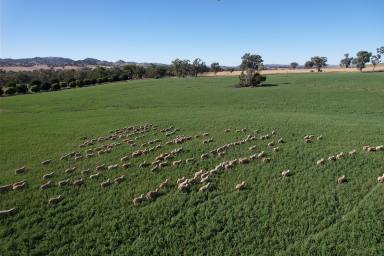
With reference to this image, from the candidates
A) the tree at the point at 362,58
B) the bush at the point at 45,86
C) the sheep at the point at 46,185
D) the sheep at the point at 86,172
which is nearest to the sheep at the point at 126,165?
the sheep at the point at 86,172

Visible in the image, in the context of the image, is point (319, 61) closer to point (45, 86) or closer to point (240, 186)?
point (45, 86)

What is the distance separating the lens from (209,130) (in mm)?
28562

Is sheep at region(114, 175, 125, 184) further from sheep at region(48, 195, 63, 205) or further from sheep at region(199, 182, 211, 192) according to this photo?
sheep at region(199, 182, 211, 192)

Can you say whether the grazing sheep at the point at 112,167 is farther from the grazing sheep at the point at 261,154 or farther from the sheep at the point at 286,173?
the sheep at the point at 286,173

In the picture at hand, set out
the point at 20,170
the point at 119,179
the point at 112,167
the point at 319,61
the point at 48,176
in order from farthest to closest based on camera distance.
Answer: the point at 319,61
the point at 20,170
the point at 112,167
the point at 48,176
the point at 119,179

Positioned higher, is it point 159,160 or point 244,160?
point 244,160

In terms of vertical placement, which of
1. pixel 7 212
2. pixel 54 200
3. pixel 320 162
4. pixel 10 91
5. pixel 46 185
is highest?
pixel 10 91

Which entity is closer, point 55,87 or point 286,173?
point 286,173

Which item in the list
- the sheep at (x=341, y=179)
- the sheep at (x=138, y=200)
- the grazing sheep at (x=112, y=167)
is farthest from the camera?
the grazing sheep at (x=112, y=167)

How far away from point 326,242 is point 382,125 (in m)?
19.4

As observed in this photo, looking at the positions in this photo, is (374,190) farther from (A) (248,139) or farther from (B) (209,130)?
(B) (209,130)

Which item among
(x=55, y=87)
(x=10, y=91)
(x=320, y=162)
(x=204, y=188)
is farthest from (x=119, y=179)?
(x=55, y=87)

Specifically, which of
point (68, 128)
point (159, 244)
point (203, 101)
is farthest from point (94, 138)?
point (203, 101)

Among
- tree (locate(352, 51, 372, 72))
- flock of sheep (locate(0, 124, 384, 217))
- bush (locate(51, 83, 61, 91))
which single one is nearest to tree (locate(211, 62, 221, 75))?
tree (locate(352, 51, 372, 72))
